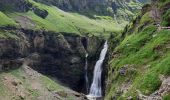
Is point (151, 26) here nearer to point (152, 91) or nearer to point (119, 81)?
point (119, 81)

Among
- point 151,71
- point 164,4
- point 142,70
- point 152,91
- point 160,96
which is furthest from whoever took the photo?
point 164,4

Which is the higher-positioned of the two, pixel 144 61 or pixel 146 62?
pixel 146 62

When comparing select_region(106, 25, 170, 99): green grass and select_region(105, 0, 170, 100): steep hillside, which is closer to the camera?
select_region(105, 0, 170, 100): steep hillside

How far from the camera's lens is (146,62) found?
123875 millimetres

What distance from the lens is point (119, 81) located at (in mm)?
129875

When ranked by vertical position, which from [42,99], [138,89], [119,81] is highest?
[138,89]

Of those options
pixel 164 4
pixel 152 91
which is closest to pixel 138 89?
pixel 152 91

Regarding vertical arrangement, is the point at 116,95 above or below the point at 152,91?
below

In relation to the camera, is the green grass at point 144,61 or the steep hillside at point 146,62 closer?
the steep hillside at point 146,62

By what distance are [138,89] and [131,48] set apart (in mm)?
44379

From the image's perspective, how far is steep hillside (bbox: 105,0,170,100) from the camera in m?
102

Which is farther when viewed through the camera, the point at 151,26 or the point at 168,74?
the point at 151,26

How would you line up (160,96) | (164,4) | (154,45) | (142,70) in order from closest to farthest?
(160,96) < (142,70) < (154,45) < (164,4)

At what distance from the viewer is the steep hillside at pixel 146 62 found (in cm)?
10175
